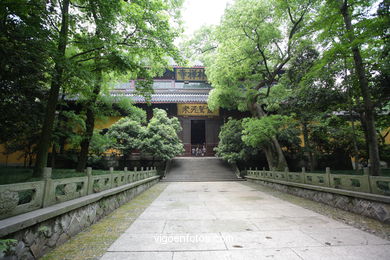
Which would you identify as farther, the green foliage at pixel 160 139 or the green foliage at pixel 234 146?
the green foliage at pixel 234 146

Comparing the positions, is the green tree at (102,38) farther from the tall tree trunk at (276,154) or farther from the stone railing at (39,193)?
the tall tree trunk at (276,154)

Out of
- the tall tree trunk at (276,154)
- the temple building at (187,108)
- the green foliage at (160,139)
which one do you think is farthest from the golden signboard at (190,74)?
Result: the tall tree trunk at (276,154)

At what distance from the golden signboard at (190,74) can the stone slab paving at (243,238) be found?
53.1 ft

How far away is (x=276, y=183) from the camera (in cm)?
838

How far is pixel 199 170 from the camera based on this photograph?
1352cm

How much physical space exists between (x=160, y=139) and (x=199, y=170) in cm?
358

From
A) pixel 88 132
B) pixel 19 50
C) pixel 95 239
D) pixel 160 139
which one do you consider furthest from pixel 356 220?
pixel 160 139

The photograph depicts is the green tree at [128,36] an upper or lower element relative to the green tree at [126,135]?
upper

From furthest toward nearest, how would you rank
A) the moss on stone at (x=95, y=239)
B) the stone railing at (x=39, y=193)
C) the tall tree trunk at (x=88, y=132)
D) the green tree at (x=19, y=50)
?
the tall tree trunk at (x=88, y=132), the green tree at (x=19, y=50), the moss on stone at (x=95, y=239), the stone railing at (x=39, y=193)

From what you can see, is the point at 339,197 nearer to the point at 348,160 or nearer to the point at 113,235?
the point at 113,235

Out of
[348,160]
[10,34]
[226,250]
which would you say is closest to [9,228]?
[226,250]

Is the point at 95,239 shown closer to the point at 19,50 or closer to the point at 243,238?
the point at 243,238

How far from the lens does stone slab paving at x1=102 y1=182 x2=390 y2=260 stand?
7.72 feet

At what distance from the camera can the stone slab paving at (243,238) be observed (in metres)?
2.35
